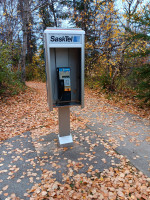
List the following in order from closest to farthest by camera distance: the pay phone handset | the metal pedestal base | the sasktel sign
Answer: the sasktel sign → the pay phone handset → the metal pedestal base

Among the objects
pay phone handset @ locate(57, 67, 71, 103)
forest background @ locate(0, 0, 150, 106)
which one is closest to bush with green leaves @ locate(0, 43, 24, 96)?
forest background @ locate(0, 0, 150, 106)

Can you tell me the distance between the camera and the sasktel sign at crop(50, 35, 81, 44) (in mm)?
2569

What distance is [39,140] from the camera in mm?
3652

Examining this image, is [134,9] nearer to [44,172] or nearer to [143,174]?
[143,174]

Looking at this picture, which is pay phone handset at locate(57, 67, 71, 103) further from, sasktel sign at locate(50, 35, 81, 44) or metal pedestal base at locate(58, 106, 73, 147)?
sasktel sign at locate(50, 35, 81, 44)

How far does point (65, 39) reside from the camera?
2.62m

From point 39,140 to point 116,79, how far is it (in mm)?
5951

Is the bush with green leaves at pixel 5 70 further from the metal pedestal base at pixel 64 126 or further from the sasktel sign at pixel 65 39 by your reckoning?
the sasktel sign at pixel 65 39

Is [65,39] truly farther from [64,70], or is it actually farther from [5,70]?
[5,70]

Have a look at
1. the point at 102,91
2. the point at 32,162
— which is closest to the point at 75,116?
the point at 32,162

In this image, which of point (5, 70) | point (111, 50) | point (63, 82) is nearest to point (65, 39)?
point (63, 82)

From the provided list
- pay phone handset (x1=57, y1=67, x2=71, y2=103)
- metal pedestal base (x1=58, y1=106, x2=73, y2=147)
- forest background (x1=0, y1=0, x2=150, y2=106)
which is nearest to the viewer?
pay phone handset (x1=57, y1=67, x2=71, y2=103)

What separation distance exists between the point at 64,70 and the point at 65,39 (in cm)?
57

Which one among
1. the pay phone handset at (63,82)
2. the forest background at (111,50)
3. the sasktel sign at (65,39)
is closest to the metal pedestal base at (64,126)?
the pay phone handset at (63,82)
